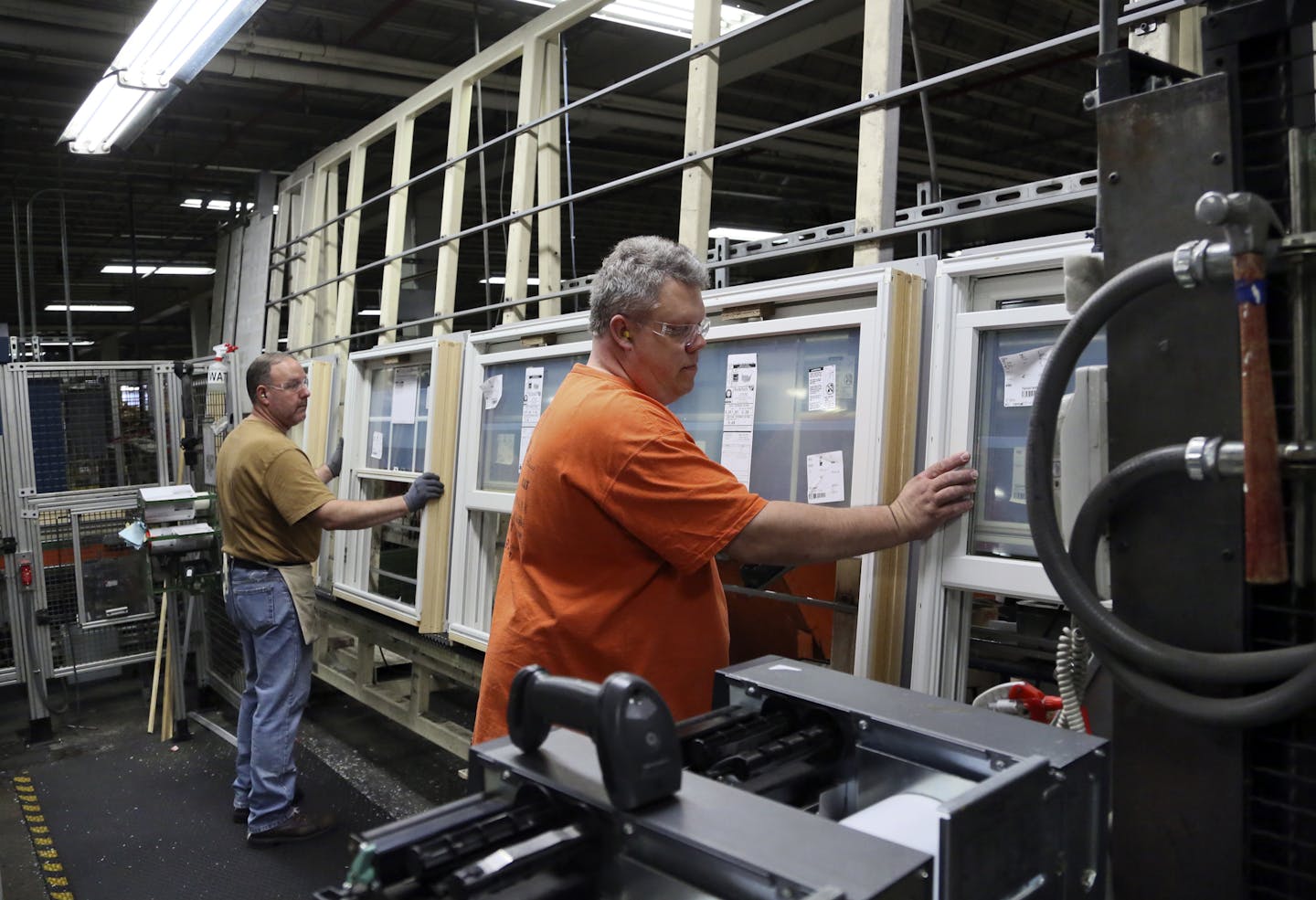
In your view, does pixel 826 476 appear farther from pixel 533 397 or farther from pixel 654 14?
pixel 654 14

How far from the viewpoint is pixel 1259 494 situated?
904 mm

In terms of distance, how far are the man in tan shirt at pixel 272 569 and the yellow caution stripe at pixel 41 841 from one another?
0.68 metres

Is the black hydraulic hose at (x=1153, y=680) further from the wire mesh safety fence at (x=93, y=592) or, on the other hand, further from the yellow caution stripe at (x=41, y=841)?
the wire mesh safety fence at (x=93, y=592)

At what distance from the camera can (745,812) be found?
2.69ft

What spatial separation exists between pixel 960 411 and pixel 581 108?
4081 millimetres

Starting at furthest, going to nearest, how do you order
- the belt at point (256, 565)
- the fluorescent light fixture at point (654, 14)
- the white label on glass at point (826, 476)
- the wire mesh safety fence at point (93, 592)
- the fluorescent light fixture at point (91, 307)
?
the fluorescent light fixture at point (91, 307), the wire mesh safety fence at point (93, 592), the belt at point (256, 565), the fluorescent light fixture at point (654, 14), the white label on glass at point (826, 476)

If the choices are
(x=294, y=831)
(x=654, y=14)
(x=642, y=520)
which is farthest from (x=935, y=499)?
(x=294, y=831)

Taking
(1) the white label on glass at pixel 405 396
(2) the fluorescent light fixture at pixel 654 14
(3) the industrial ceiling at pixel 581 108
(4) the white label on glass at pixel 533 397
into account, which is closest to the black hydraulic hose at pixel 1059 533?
(3) the industrial ceiling at pixel 581 108

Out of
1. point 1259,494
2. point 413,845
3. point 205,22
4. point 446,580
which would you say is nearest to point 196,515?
point 446,580

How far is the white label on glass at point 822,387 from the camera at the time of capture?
2.09 m

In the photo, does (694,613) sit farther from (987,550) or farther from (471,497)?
(471,497)

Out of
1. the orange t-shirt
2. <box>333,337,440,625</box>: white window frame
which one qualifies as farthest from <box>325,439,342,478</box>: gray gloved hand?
the orange t-shirt

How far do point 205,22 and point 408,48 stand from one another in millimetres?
2469

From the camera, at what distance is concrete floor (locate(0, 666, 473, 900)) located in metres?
4.07
